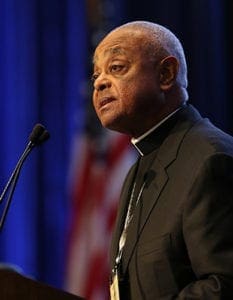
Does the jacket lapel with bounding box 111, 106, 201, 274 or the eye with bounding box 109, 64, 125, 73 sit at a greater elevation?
the eye with bounding box 109, 64, 125, 73

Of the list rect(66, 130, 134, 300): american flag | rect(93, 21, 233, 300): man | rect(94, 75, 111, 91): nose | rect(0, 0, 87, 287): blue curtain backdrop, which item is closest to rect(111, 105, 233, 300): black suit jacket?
rect(93, 21, 233, 300): man

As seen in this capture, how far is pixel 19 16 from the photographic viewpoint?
3816 millimetres

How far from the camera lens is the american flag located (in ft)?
11.8

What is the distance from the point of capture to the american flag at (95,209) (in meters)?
3.58

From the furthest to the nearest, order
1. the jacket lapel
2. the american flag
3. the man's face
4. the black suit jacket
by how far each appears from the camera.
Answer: the american flag, the man's face, the jacket lapel, the black suit jacket

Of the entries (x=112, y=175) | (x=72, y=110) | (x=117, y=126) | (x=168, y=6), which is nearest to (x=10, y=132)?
(x=72, y=110)

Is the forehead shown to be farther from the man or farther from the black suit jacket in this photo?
the black suit jacket

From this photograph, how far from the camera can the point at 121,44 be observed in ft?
6.59

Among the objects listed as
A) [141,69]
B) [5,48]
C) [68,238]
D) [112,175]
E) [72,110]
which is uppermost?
[141,69]

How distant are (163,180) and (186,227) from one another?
8.2 inches

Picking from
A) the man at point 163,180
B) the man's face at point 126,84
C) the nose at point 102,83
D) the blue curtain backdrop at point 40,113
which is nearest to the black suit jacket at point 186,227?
the man at point 163,180

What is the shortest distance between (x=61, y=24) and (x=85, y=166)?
789 millimetres

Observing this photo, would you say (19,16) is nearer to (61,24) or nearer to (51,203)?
(61,24)

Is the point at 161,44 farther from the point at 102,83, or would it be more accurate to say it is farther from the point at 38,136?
the point at 38,136
